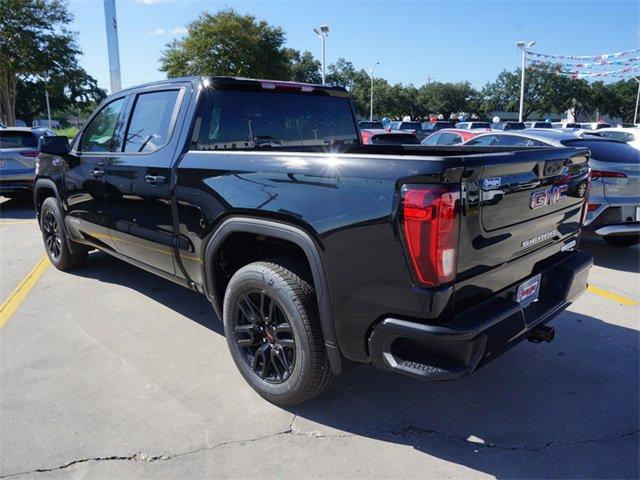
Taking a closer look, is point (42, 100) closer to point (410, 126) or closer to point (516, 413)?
point (410, 126)

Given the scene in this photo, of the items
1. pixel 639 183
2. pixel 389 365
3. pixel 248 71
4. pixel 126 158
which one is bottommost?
pixel 389 365

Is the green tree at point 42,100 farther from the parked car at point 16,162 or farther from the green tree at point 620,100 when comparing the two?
the green tree at point 620,100

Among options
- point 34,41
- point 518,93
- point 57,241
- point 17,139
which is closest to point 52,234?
point 57,241

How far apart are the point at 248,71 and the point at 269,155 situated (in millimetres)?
31299

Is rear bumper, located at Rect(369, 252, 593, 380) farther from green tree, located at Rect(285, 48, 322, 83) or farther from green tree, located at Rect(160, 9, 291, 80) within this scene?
green tree, located at Rect(285, 48, 322, 83)

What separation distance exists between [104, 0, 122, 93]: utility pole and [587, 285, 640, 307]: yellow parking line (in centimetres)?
1197

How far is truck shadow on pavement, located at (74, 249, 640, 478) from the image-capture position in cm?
256

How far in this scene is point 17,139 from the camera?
1030 centimetres

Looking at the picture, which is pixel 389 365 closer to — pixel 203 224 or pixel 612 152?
pixel 203 224

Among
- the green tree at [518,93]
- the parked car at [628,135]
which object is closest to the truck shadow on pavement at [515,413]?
the parked car at [628,135]

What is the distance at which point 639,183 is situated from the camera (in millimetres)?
5887

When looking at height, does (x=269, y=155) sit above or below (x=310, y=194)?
above

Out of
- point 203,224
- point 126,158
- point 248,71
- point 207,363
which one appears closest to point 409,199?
point 203,224

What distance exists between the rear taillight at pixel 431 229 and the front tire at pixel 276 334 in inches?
30.1
